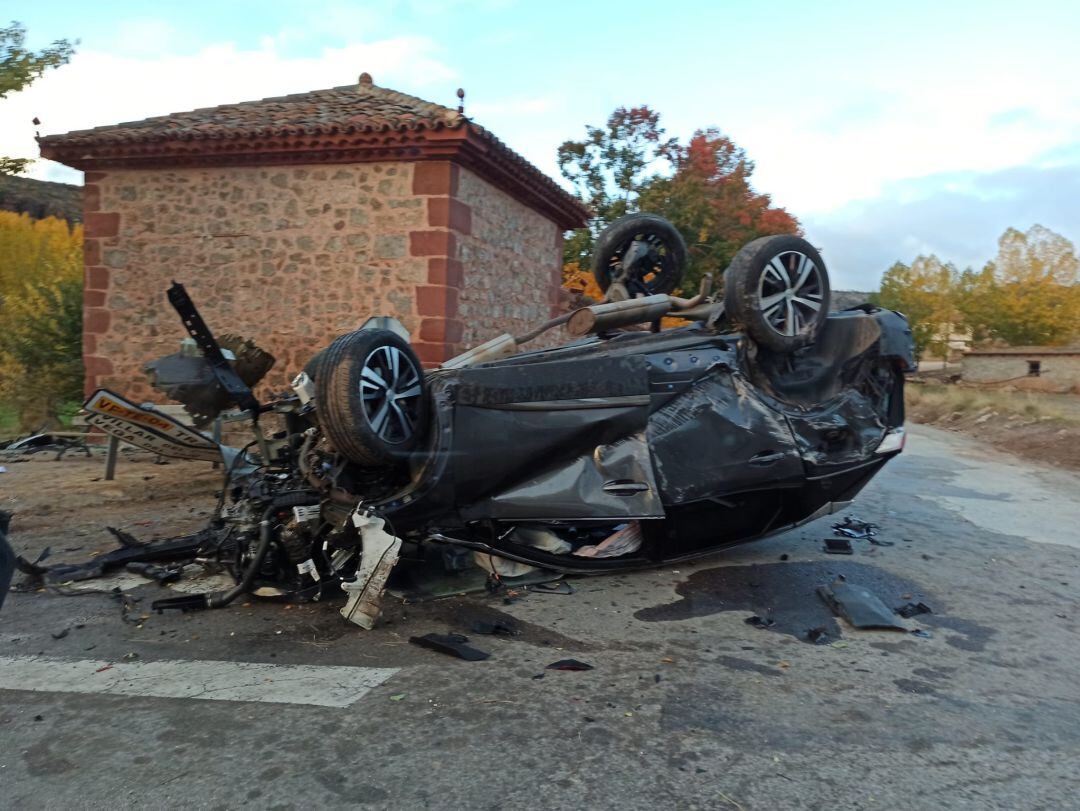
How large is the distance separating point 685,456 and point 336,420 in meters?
2.14

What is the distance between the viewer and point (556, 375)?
5.07 metres

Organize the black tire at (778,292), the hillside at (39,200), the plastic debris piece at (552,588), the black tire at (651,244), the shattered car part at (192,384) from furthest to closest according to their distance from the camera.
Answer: the hillside at (39,200) < the black tire at (651,244) < the shattered car part at (192,384) < the black tire at (778,292) < the plastic debris piece at (552,588)

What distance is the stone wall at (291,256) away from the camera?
34.3ft

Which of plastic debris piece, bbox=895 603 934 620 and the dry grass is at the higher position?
the dry grass

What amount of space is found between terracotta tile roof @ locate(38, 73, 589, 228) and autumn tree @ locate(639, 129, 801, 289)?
1240 centimetres

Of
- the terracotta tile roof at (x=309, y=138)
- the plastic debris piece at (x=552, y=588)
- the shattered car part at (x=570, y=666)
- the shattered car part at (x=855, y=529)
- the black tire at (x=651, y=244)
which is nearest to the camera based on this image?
the shattered car part at (x=570, y=666)

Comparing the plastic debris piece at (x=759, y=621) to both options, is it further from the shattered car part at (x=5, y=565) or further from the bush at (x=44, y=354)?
the bush at (x=44, y=354)

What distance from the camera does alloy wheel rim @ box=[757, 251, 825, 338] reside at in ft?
18.1

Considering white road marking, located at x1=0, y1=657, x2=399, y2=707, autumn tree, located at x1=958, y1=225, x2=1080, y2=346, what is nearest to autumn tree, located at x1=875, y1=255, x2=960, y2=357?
autumn tree, located at x1=958, y1=225, x2=1080, y2=346

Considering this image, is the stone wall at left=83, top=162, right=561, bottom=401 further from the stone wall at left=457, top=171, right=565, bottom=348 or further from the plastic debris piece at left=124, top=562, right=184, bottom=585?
the plastic debris piece at left=124, top=562, right=184, bottom=585

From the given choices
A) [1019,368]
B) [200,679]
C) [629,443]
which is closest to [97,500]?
[200,679]

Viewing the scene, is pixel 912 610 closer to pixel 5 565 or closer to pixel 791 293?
pixel 791 293

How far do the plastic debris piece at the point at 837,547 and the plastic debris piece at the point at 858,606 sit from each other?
1.07 metres

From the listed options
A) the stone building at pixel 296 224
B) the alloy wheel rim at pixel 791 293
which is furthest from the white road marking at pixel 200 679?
the stone building at pixel 296 224
